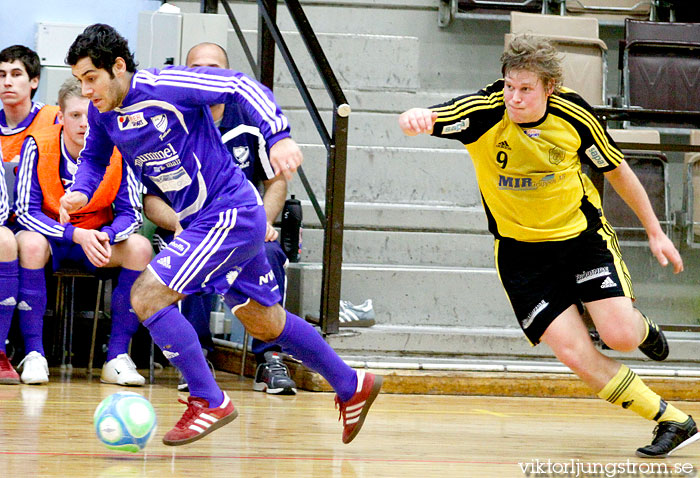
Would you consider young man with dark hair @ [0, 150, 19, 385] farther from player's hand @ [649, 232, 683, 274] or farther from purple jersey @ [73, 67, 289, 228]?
player's hand @ [649, 232, 683, 274]

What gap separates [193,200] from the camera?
3352mm

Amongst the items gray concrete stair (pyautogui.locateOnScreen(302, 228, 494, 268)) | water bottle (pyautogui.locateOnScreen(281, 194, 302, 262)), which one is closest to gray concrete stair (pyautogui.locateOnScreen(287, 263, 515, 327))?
gray concrete stair (pyautogui.locateOnScreen(302, 228, 494, 268))

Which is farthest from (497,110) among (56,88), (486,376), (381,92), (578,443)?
(56,88)

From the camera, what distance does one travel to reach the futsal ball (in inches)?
115

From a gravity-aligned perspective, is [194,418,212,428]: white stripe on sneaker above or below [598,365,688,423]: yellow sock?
below

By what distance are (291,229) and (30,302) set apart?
4.49 feet

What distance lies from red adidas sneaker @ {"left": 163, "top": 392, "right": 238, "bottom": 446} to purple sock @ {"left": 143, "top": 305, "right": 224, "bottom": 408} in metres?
0.03

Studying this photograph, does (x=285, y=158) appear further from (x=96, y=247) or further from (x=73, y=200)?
(x=96, y=247)

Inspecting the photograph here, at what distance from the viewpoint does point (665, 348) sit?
144 inches

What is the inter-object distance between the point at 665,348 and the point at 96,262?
245 cm

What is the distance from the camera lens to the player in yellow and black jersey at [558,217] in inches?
135

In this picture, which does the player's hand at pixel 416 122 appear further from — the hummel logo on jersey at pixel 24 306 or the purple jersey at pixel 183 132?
the hummel logo on jersey at pixel 24 306

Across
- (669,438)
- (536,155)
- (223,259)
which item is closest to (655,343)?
(669,438)

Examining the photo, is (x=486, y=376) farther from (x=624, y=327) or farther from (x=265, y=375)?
(x=624, y=327)
